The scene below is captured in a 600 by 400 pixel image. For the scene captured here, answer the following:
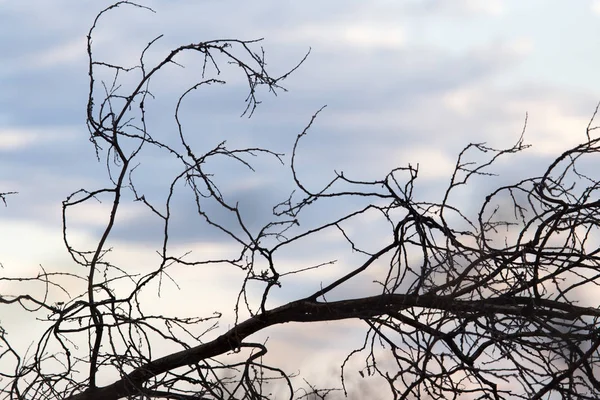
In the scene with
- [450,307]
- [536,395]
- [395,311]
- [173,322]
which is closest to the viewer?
[536,395]

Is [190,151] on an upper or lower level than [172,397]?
upper

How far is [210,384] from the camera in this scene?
4.38m

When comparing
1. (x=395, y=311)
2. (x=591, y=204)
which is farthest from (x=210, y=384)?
(x=591, y=204)

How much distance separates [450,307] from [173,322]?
5.33 feet

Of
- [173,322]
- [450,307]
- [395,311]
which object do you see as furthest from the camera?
[173,322]

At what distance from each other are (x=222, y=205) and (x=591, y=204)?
1921 mm

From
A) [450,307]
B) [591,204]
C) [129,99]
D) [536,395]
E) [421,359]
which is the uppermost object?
[129,99]

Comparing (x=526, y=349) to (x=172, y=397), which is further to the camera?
(x=172, y=397)

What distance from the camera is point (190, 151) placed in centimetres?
446

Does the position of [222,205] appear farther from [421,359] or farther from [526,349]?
[526,349]

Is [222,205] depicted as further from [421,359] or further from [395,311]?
[421,359]

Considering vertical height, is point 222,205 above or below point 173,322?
above

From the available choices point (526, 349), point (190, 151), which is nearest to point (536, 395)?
point (526, 349)

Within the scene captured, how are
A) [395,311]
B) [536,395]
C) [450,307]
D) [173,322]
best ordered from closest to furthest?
[536,395] → [450,307] → [395,311] → [173,322]
